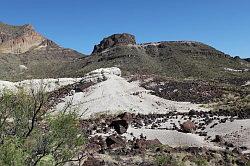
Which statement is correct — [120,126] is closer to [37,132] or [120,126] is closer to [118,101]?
[118,101]

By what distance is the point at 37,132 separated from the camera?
20406 millimetres

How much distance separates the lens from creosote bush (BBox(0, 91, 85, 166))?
18.6 m

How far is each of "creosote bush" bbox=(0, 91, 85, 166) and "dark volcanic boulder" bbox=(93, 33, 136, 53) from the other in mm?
114974

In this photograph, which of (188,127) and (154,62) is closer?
(188,127)

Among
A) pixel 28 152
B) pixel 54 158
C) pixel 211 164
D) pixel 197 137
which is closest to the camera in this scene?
pixel 28 152

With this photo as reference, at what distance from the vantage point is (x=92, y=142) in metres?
33.6

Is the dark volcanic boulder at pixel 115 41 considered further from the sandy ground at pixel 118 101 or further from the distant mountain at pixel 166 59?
the sandy ground at pixel 118 101

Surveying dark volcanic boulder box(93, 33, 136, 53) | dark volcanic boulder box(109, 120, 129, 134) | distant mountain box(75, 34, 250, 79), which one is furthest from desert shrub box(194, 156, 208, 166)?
dark volcanic boulder box(93, 33, 136, 53)

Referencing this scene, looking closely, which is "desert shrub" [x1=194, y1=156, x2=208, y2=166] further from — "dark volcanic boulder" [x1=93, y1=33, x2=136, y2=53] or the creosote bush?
"dark volcanic boulder" [x1=93, y1=33, x2=136, y2=53]

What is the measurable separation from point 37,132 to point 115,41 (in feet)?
391

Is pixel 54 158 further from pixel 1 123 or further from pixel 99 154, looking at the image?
pixel 99 154

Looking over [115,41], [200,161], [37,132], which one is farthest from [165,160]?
[115,41]

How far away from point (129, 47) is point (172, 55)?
12.9m

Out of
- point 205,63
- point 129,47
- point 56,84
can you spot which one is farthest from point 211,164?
point 129,47
